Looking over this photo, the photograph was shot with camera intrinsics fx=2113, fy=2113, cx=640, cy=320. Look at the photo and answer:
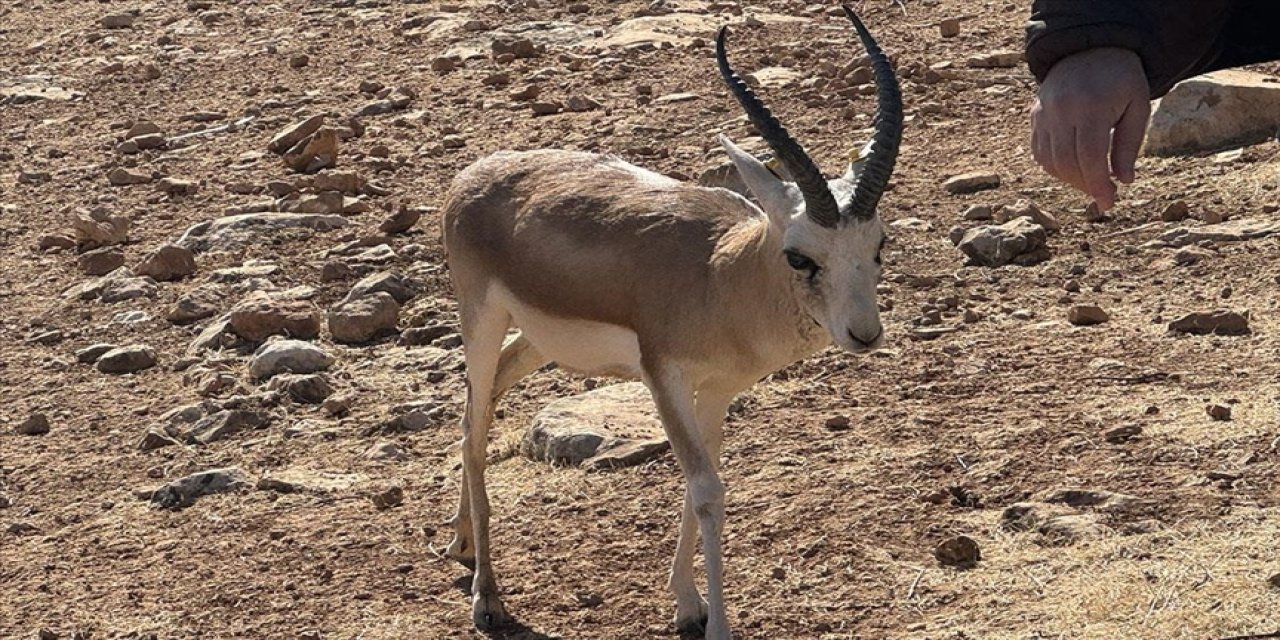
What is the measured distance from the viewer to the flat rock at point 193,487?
932 cm

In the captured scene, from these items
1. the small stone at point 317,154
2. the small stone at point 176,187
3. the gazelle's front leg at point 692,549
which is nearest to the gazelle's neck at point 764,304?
the gazelle's front leg at point 692,549

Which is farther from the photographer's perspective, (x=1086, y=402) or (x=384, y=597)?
(x=1086, y=402)

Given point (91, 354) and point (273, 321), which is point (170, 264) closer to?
point (91, 354)

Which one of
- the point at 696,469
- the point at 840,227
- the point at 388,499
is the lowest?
the point at 388,499

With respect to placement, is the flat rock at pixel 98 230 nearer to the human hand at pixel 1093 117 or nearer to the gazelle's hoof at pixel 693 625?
the gazelle's hoof at pixel 693 625

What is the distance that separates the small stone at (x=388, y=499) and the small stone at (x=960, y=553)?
264 cm

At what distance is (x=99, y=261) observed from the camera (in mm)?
13070

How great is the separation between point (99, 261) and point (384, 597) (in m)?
5.79

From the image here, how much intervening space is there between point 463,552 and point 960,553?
6.48 feet

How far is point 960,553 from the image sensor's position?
7277mm

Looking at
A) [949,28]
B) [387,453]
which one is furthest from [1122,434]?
[949,28]

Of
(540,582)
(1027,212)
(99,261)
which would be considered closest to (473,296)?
(540,582)

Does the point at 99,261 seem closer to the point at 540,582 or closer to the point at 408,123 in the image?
the point at 408,123

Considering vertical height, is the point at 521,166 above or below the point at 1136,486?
above
